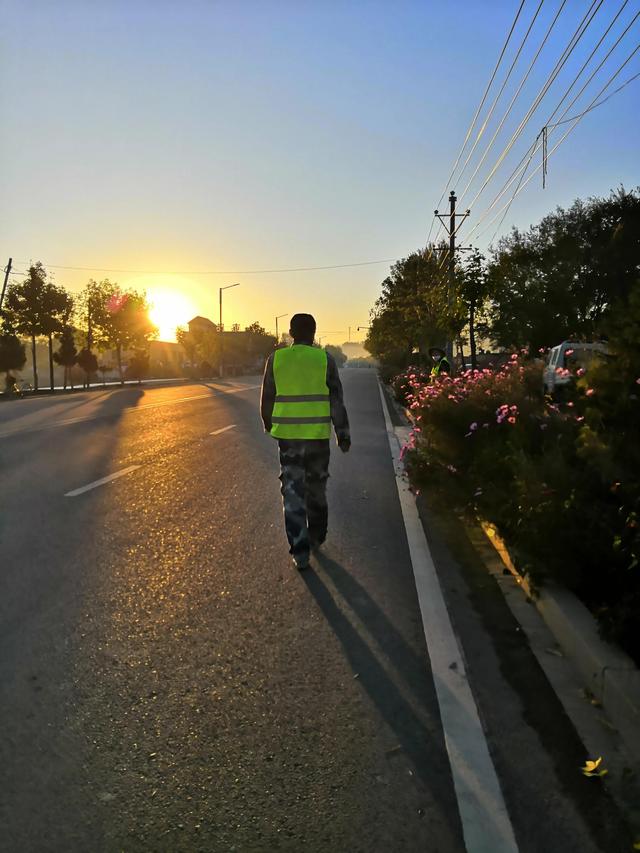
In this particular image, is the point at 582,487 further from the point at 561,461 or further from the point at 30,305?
the point at 30,305

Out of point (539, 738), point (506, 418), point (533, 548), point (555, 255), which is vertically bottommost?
point (539, 738)

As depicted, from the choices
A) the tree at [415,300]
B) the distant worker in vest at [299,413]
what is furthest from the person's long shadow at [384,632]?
the tree at [415,300]

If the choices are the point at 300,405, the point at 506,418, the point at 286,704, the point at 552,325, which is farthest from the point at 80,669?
the point at 552,325

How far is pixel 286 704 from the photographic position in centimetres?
350

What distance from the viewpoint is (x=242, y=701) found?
3521 mm

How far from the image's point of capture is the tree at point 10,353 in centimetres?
4712

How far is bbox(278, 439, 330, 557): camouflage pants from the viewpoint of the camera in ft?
18.9

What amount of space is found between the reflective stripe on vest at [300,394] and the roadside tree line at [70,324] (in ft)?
139

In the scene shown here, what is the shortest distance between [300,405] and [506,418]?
2.09 metres

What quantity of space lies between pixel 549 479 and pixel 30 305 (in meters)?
49.3

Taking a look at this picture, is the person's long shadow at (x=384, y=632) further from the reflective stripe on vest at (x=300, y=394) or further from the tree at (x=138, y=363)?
Answer: the tree at (x=138, y=363)

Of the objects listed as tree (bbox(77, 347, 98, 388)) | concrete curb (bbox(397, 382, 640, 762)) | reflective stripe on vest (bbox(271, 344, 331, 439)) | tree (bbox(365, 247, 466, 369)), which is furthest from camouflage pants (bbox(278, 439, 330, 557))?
tree (bbox(77, 347, 98, 388))

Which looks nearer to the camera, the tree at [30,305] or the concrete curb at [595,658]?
the concrete curb at [595,658]

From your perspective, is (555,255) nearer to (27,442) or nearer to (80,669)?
(27,442)
